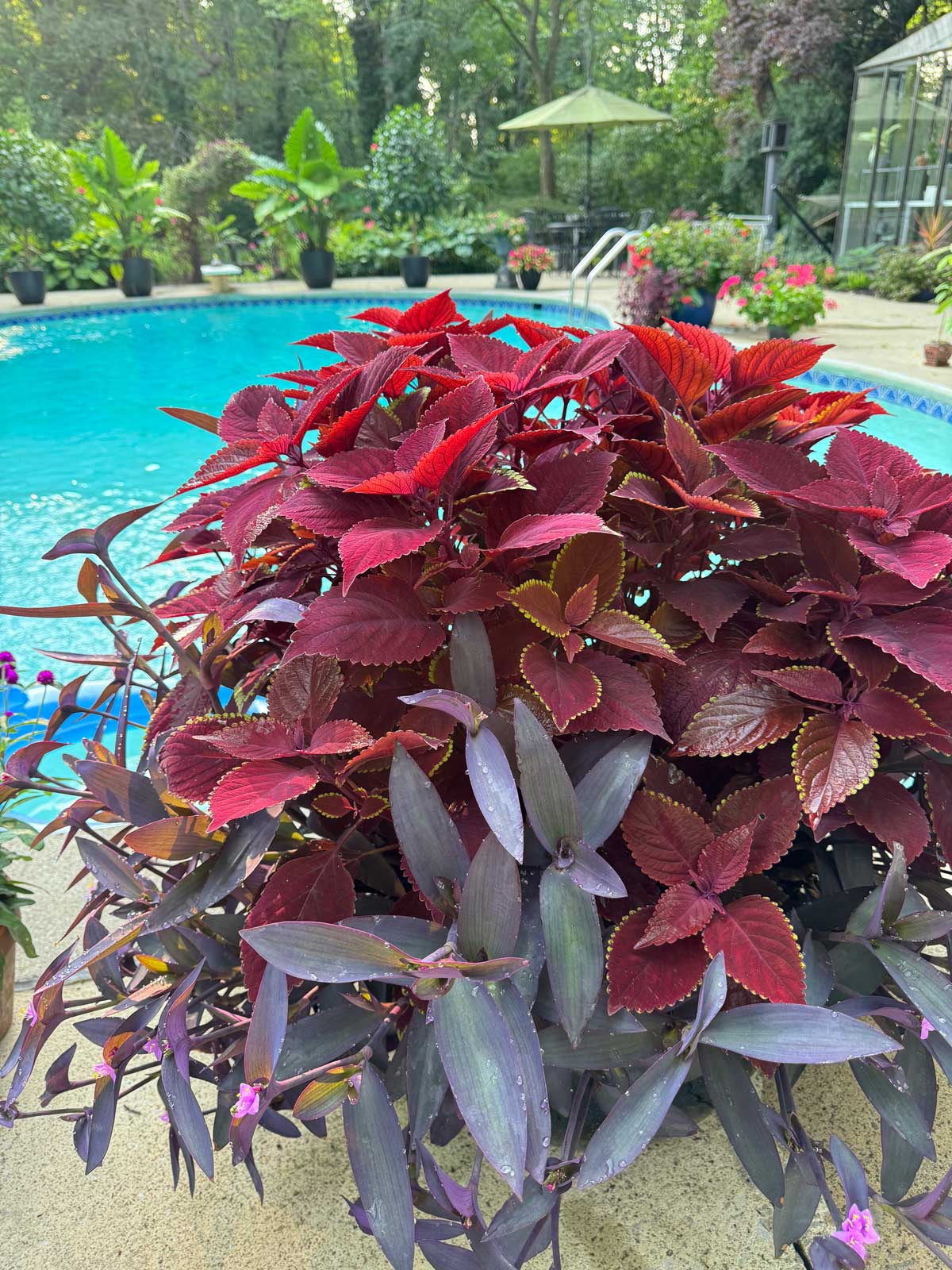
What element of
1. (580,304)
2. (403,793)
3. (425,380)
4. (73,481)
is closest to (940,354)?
(580,304)

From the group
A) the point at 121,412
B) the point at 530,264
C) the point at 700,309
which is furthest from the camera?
the point at 530,264

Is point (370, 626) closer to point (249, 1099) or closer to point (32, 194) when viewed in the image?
point (249, 1099)

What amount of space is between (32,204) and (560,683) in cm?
1373

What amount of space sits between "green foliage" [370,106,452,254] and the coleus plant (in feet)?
43.1

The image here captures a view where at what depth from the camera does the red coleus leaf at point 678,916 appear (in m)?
0.61

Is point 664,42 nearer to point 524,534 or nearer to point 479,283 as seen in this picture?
point 479,283

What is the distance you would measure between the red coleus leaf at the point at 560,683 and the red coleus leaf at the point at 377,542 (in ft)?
0.42

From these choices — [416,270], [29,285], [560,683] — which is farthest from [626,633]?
[29,285]

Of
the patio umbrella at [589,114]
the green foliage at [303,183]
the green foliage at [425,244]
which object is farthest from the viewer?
the patio umbrella at [589,114]

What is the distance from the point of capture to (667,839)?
2.25 ft

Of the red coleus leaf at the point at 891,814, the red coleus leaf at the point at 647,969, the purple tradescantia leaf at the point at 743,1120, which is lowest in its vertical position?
the purple tradescantia leaf at the point at 743,1120

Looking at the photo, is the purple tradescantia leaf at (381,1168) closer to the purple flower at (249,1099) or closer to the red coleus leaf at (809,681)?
the purple flower at (249,1099)

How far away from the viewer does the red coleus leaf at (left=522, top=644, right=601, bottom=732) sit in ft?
2.08

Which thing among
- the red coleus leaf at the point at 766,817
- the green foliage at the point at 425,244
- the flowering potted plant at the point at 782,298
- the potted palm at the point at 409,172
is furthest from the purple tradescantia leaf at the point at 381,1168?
the green foliage at the point at 425,244
